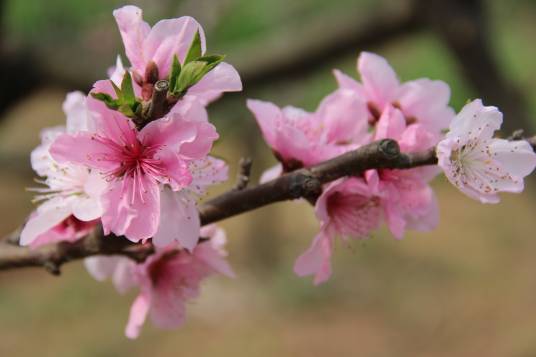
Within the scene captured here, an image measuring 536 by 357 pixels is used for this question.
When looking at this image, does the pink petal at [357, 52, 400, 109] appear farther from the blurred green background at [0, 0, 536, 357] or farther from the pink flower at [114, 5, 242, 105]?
the blurred green background at [0, 0, 536, 357]

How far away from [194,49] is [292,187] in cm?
16

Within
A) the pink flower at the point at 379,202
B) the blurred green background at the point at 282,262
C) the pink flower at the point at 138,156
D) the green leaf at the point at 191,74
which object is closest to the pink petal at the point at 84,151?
the pink flower at the point at 138,156

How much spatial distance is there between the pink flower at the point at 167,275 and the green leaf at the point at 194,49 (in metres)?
0.26

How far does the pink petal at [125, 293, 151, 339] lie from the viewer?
917mm

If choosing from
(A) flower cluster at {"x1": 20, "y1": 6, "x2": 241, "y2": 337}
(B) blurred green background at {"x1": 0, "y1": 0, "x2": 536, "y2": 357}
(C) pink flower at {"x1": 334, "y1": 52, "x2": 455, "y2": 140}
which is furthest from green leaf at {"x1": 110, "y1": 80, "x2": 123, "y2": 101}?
(B) blurred green background at {"x1": 0, "y1": 0, "x2": 536, "y2": 357}

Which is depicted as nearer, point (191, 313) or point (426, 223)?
point (426, 223)

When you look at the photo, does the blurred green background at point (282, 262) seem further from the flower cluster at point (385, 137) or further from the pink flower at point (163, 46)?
the pink flower at point (163, 46)

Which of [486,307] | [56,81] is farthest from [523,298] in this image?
[56,81]

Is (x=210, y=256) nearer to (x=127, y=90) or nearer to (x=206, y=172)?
(x=206, y=172)

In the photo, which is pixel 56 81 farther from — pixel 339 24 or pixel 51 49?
pixel 339 24

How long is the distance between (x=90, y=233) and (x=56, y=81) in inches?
79.0

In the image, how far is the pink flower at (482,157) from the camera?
69 centimetres

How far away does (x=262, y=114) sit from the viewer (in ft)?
2.76

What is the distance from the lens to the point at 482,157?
75cm
